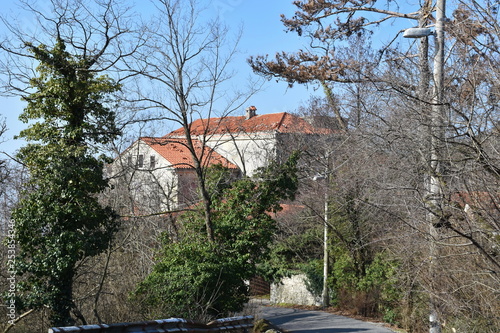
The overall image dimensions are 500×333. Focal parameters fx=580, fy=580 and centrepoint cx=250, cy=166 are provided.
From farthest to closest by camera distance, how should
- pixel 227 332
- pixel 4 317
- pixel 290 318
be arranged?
pixel 290 318
pixel 4 317
pixel 227 332

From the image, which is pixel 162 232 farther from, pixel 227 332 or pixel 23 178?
pixel 227 332

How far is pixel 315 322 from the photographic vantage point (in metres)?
23.3

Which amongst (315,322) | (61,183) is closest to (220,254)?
(61,183)

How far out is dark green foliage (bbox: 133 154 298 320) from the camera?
15.2 m

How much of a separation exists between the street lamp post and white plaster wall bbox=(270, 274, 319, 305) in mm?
19486

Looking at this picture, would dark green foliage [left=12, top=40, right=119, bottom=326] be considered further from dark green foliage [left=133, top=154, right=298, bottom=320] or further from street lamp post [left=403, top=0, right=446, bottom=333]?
street lamp post [left=403, top=0, right=446, bottom=333]

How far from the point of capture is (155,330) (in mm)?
10094

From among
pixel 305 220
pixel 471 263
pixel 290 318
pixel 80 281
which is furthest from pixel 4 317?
pixel 305 220

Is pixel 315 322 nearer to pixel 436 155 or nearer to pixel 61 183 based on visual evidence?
pixel 61 183

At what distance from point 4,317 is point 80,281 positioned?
2280mm

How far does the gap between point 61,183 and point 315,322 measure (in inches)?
499

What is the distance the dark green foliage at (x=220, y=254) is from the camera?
15242 mm

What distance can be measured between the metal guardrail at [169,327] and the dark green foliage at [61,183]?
14.9 ft

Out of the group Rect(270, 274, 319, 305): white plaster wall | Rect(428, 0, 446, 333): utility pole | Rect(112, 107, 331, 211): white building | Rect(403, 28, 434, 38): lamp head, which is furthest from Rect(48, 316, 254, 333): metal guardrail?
Rect(270, 274, 319, 305): white plaster wall
